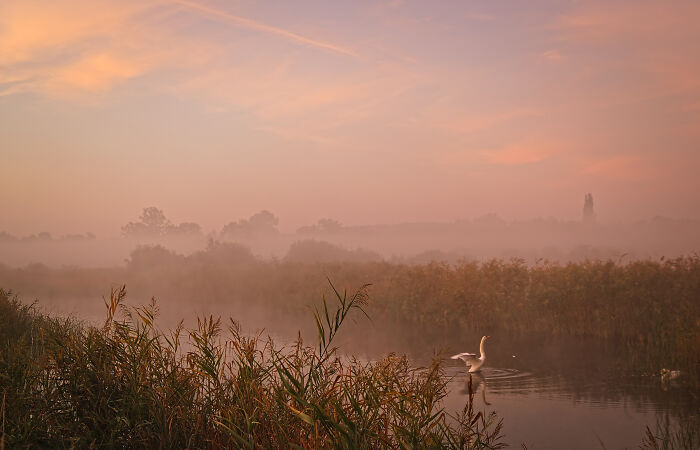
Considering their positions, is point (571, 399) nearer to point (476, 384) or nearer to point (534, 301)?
Answer: point (476, 384)

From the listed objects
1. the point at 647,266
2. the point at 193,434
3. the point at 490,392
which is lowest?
the point at 490,392

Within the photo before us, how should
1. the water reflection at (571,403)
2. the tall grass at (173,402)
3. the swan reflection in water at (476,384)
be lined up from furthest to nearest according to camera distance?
the swan reflection in water at (476,384)
the water reflection at (571,403)
the tall grass at (173,402)

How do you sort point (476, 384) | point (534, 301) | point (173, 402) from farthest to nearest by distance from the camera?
point (534, 301), point (476, 384), point (173, 402)

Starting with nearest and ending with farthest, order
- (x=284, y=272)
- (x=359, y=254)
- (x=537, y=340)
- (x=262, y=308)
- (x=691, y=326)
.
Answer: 1. (x=691, y=326)
2. (x=537, y=340)
3. (x=262, y=308)
4. (x=284, y=272)
5. (x=359, y=254)

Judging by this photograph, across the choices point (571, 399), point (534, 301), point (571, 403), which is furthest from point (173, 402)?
point (534, 301)

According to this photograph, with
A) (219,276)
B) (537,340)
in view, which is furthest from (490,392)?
(219,276)

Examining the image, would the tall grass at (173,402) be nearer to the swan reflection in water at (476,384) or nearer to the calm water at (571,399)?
the calm water at (571,399)

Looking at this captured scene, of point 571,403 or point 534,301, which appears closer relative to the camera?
point 571,403

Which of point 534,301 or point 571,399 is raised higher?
point 534,301

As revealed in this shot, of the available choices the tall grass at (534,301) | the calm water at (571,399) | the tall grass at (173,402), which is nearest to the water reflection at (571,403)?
the calm water at (571,399)

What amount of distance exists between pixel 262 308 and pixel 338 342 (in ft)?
29.5

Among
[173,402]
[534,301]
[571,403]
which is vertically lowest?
[571,403]

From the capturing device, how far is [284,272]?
3098 centimetres

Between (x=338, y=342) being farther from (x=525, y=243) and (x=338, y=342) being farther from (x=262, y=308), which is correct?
(x=525, y=243)
